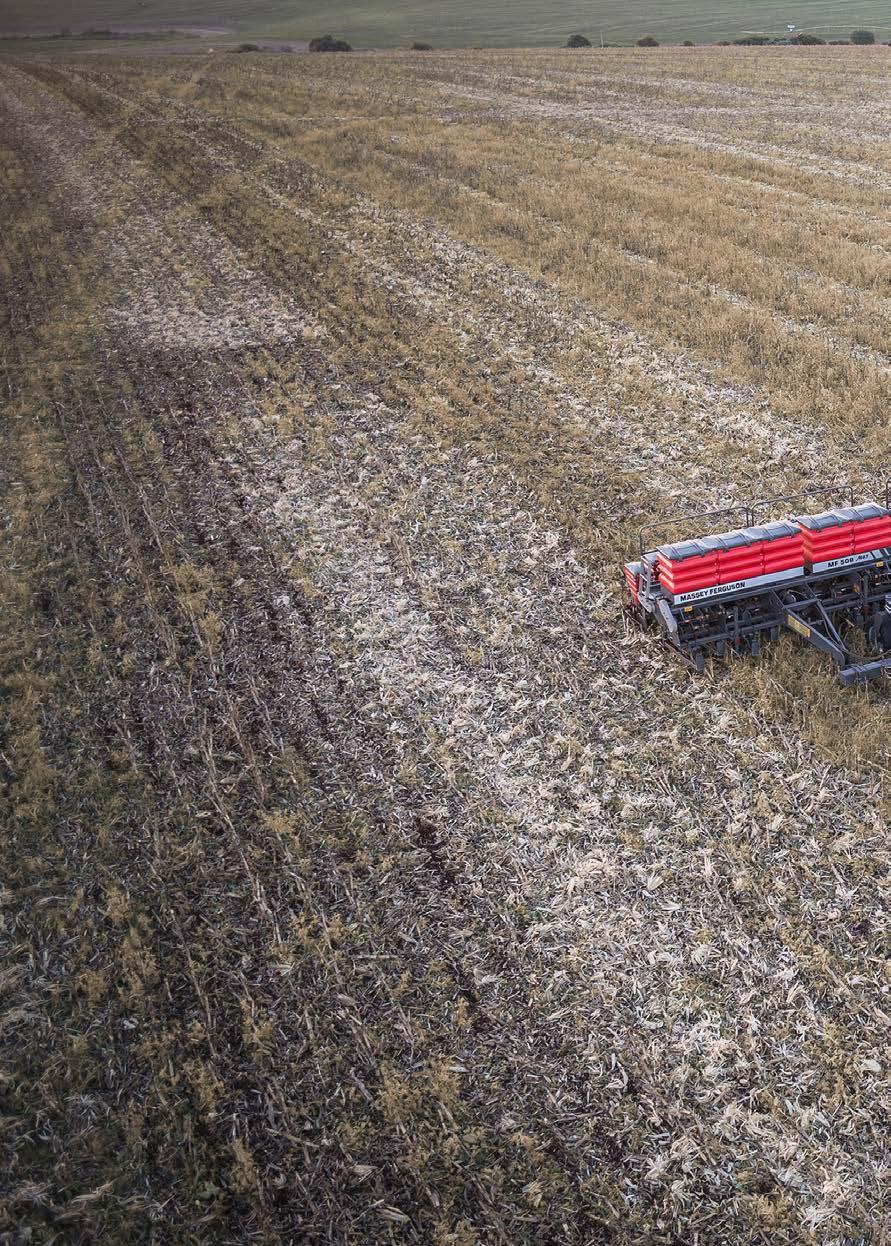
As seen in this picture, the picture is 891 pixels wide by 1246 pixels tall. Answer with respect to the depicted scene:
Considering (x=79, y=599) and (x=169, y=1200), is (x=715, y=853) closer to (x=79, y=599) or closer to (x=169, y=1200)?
(x=169, y=1200)

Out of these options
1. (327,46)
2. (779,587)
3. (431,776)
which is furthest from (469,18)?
(431,776)

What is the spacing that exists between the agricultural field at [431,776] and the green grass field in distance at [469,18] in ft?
244

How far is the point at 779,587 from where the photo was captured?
12789mm

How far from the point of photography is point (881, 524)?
1309 centimetres

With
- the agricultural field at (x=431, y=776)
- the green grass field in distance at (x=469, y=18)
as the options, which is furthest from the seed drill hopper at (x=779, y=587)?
the green grass field in distance at (x=469, y=18)

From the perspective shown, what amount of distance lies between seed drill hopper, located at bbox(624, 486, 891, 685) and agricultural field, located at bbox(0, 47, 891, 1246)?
0.52 m

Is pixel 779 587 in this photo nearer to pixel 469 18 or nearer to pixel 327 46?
pixel 327 46

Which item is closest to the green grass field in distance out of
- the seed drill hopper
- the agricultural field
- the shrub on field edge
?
the shrub on field edge

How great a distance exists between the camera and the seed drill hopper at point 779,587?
496 inches

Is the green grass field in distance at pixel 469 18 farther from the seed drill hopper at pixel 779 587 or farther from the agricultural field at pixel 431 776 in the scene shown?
the seed drill hopper at pixel 779 587

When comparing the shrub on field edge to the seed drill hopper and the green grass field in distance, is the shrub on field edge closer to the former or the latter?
the green grass field in distance

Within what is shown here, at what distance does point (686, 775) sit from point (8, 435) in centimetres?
1586

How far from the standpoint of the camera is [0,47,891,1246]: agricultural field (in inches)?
311

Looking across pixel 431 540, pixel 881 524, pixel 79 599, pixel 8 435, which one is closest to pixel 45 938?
pixel 79 599
